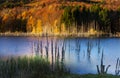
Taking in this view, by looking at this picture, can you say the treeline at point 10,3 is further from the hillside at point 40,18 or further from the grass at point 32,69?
the grass at point 32,69

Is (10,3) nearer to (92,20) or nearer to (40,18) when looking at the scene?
(40,18)

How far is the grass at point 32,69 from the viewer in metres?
23.1

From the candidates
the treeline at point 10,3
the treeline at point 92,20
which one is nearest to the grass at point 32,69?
the treeline at point 92,20

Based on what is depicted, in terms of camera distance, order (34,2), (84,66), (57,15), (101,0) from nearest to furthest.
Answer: (84,66)
(57,15)
(101,0)
(34,2)

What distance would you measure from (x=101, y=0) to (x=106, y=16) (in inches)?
1766

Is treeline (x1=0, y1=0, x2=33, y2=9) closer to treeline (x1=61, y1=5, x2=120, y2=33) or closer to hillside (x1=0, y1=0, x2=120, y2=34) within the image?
hillside (x1=0, y1=0, x2=120, y2=34)

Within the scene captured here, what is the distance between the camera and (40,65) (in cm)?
2598

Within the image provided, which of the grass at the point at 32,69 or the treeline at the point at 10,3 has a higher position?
the treeline at the point at 10,3

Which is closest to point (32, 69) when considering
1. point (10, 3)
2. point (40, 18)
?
point (40, 18)

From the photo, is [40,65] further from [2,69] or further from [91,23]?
[91,23]

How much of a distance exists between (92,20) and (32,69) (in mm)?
77763

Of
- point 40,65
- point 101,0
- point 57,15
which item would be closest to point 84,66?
point 40,65

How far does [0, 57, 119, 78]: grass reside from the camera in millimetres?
23141

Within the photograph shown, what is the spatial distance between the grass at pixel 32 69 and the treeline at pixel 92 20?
239 feet
